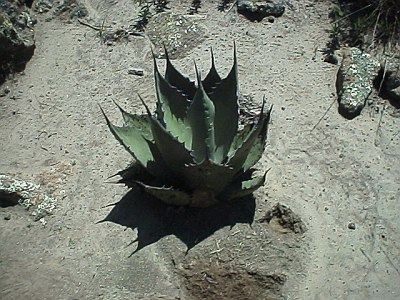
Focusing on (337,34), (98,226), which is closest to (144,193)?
(98,226)

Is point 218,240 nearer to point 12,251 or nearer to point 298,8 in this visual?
point 12,251

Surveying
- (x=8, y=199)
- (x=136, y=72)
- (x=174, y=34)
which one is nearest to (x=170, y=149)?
(x=8, y=199)

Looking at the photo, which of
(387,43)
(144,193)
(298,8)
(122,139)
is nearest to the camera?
(122,139)

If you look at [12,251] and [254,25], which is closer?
[12,251]

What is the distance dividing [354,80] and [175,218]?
1.56 m

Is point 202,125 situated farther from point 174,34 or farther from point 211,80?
point 174,34

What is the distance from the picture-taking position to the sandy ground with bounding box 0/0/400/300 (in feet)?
11.1

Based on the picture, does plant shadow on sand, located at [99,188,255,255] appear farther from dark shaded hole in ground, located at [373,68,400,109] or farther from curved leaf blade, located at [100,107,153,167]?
dark shaded hole in ground, located at [373,68,400,109]

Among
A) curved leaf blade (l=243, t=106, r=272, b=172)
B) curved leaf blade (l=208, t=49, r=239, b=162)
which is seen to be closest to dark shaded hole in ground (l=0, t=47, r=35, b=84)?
curved leaf blade (l=208, t=49, r=239, b=162)

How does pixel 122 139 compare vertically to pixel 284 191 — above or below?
above

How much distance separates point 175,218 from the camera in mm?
3615

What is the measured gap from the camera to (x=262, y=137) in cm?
355

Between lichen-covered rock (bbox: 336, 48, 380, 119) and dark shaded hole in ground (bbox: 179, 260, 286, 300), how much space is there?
1.36 metres

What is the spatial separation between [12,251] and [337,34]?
2.69m
